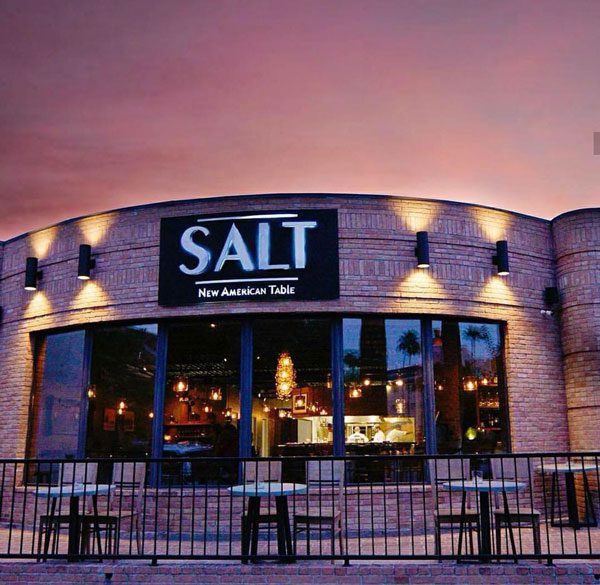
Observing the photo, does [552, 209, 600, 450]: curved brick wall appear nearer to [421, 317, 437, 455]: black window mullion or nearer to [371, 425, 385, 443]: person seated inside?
[421, 317, 437, 455]: black window mullion

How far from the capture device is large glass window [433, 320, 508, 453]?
8781mm

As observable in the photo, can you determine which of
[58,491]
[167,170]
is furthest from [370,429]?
[167,170]

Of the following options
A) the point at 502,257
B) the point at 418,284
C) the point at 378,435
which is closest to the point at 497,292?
the point at 502,257

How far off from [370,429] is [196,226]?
3478mm

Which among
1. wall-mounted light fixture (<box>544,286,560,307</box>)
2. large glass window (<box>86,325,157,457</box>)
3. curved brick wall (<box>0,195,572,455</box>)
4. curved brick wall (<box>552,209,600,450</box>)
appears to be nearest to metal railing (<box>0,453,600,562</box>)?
large glass window (<box>86,325,157,457</box>)

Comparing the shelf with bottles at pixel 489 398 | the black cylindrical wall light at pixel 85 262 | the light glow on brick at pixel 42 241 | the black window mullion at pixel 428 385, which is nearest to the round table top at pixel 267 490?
the black window mullion at pixel 428 385

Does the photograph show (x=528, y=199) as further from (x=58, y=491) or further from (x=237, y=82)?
(x=58, y=491)

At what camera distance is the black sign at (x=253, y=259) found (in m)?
8.70

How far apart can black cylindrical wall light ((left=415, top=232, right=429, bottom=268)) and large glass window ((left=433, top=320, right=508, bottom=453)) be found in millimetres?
829

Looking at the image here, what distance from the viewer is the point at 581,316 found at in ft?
30.6

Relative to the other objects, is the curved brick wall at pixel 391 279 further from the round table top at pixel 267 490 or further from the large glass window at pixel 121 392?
the round table top at pixel 267 490

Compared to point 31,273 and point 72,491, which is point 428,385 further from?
point 31,273

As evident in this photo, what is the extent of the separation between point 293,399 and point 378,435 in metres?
1.16

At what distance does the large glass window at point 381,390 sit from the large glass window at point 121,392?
102 inches
